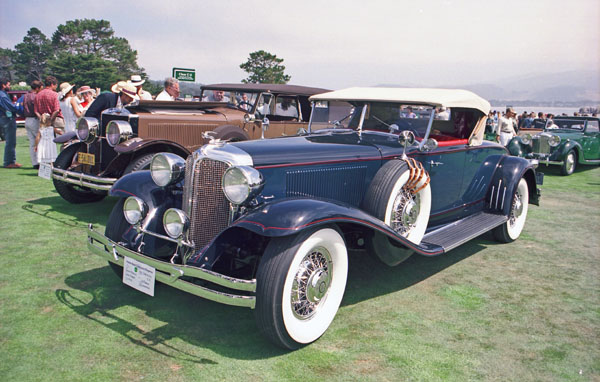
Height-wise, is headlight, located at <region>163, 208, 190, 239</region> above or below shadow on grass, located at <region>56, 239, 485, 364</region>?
above

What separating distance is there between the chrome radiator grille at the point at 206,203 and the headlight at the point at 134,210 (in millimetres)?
385

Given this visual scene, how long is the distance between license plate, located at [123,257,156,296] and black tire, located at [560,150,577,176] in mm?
11734

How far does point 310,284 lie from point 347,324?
0.57m

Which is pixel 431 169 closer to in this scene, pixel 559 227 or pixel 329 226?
pixel 329 226

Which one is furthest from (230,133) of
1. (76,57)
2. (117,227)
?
(76,57)

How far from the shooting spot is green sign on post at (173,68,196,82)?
11.8 metres

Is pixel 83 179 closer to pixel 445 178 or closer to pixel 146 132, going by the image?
pixel 146 132

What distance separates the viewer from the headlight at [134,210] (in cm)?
345

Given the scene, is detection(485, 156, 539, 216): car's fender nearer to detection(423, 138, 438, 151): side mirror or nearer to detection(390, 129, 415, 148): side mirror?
detection(423, 138, 438, 151): side mirror

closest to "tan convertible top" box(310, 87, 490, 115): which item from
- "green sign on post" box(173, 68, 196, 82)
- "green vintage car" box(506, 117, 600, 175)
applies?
"green vintage car" box(506, 117, 600, 175)

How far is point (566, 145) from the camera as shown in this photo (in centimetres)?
1177

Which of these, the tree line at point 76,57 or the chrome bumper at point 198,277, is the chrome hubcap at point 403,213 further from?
the tree line at point 76,57

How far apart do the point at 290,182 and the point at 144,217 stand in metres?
1.17

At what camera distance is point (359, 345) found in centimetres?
305
